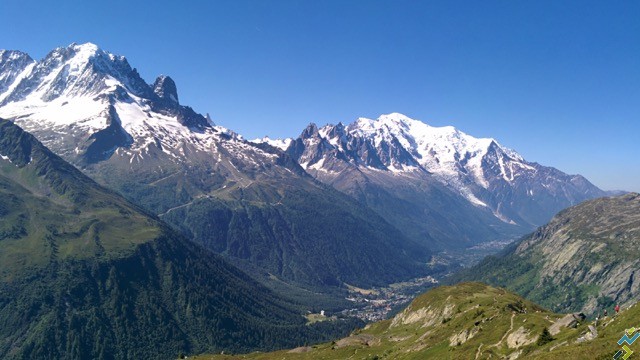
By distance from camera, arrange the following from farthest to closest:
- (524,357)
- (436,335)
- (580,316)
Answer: (436,335) → (580,316) → (524,357)

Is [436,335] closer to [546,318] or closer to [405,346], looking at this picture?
[405,346]

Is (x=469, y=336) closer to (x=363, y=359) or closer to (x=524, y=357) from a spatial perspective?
(x=524, y=357)

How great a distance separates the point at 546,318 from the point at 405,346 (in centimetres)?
5904

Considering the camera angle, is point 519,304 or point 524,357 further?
point 519,304

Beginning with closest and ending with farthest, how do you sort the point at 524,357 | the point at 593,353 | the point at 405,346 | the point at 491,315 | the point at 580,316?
the point at 593,353
the point at 524,357
the point at 580,316
the point at 491,315
the point at 405,346

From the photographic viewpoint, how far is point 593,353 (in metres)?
86.4

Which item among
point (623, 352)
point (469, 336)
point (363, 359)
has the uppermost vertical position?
point (623, 352)

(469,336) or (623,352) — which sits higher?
(623,352)

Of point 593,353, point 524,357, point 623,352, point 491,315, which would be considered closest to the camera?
point 623,352

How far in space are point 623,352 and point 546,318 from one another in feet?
197

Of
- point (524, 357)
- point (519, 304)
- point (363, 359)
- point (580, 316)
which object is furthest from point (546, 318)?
point (363, 359)

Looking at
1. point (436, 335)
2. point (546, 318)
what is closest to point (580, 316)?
point (546, 318)

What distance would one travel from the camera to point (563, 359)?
87812 millimetres

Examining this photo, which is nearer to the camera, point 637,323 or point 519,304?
point 637,323
